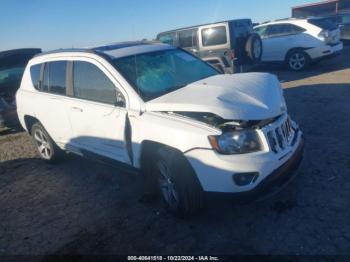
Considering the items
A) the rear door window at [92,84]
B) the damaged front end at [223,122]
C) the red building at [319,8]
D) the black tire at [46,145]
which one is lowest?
the black tire at [46,145]

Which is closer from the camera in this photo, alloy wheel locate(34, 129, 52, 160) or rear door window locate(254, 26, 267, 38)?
alloy wheel locate(34, 129, 52, 160)

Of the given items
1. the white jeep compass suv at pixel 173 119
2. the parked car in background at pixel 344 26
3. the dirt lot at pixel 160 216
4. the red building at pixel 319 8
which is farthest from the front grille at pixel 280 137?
the red building at pixel 319 8

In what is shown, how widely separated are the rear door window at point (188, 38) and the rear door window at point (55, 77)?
6.09 m

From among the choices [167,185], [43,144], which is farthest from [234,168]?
[43,144]

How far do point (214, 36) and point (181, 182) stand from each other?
24.5 ft

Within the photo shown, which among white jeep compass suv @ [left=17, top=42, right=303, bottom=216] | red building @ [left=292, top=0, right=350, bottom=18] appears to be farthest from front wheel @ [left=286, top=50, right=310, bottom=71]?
red building @ [left=292, top=0, right=350, bottom=18]

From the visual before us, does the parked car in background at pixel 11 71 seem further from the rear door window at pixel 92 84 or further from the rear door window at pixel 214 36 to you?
the rear door window at pixel 214 36

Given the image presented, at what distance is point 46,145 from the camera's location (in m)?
5.74

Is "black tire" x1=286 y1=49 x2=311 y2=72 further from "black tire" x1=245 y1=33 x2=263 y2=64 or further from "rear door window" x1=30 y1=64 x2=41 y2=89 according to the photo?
"rear door window" x1=30 y1=64 x2=41 y2=89

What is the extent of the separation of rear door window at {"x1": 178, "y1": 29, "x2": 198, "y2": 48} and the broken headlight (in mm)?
7778

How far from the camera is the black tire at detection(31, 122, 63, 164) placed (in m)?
5.52

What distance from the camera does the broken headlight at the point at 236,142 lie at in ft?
9.98

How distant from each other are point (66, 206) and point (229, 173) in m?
2.37

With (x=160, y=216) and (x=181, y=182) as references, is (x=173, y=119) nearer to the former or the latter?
(x=181, y=182)
